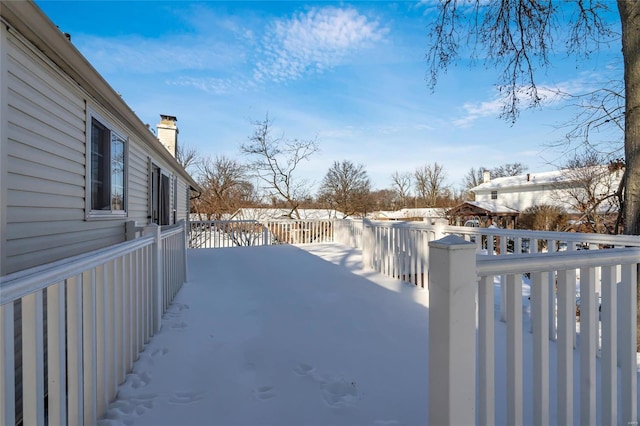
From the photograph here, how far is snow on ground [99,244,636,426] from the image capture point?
1784mm

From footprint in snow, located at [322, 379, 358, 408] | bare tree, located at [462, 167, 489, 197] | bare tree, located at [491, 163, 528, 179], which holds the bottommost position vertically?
footprint in snow, located at [322, 379, 358, 408]

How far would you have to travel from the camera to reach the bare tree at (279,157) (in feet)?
51.7

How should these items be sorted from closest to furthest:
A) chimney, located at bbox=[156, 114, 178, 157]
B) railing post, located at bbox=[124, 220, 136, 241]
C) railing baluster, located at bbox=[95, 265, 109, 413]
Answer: railing baluster, located at bbox=[95, 265, 109, 413], railing post, located at bbox=[124, 220, 136, 241], chimney, located at bbox=[156, 114, 178, 157]

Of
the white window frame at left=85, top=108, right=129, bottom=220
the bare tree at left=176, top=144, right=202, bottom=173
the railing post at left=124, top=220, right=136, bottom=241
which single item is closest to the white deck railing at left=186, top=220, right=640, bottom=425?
the white window frame at left=85, top=108, right=129, bottom=220

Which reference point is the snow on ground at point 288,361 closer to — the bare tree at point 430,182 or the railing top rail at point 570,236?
the railing top rail at point 570,236

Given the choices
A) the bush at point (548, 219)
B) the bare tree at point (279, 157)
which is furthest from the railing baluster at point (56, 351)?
the bare tree at point (279, 157)

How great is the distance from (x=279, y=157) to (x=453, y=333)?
15324 millimetres

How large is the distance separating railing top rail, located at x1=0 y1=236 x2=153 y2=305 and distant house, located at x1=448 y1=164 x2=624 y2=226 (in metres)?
12.9

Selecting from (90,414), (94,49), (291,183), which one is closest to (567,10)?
(90,414)

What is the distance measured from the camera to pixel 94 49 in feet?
20.1

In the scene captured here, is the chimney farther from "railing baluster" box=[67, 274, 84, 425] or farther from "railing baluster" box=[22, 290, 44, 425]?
"railing baluster" box=[22, 290, 44, 425]

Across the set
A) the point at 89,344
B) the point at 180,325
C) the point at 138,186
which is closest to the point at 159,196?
the point at 138,186

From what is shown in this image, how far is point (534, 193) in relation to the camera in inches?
877

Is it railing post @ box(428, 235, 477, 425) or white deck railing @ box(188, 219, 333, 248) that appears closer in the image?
railing post @ box(428, 235, 477, 425)
